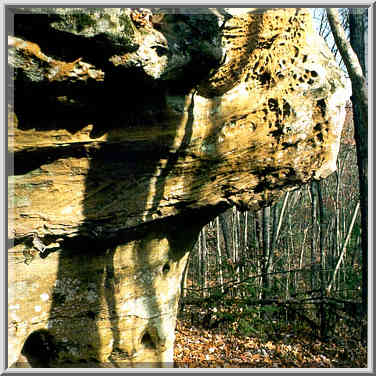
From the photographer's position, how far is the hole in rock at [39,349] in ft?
14.2

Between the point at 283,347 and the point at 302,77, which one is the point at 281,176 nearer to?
the point at 302,77

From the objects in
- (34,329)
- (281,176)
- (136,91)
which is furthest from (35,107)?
(281,176)

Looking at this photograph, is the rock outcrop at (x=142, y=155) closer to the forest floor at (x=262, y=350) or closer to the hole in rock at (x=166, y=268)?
the hole in rock at (x=166, y=268)

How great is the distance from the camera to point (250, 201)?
4.65m

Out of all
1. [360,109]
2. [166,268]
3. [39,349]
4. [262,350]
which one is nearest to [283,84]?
[360,109]

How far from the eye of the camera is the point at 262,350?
7758 mm

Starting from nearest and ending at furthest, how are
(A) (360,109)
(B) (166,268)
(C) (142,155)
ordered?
1. (C) (142,155)
2. (B) (166,268)
3. (A) (360,109)

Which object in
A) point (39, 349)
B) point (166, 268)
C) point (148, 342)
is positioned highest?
point (166, 268)

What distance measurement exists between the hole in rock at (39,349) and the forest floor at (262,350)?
110 inches

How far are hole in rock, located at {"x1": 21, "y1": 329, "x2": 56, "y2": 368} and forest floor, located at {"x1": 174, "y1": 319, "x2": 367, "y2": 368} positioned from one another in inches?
110

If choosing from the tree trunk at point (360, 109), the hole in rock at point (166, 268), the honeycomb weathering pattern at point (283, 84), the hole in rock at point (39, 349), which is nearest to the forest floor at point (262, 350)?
the tree trunk at point (360, 109)

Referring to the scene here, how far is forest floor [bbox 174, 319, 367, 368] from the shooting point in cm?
692

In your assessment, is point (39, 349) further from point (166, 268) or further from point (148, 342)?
point (166, 268)

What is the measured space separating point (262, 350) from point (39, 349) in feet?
17.3
